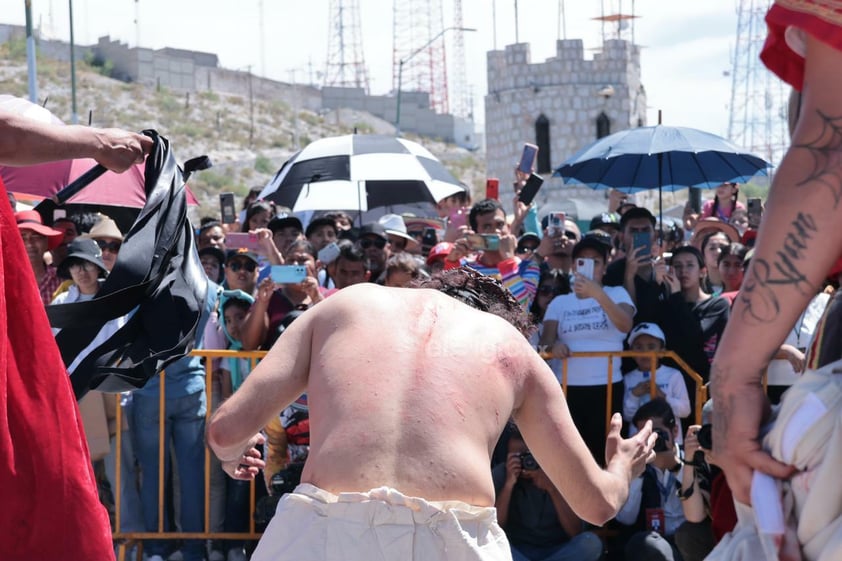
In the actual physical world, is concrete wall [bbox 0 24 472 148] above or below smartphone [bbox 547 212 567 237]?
above

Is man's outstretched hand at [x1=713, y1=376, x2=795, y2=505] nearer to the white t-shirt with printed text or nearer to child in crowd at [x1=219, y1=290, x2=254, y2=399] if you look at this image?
the white t-shirt with printed text

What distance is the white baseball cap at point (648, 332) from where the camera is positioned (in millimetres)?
7105

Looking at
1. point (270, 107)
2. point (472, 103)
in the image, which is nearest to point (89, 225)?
point (270, 107)

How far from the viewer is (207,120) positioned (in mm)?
56031

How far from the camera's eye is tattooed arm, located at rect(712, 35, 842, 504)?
213 centimetres

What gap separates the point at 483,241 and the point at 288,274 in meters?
1.21

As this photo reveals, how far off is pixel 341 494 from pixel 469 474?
1.10 feet

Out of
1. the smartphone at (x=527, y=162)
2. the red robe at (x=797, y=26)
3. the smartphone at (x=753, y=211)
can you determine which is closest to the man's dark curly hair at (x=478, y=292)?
the red robe at (x=797, y=26)

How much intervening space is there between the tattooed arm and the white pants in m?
1.02

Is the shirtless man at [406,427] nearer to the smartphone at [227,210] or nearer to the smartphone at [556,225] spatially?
the smartphone at [556,225]

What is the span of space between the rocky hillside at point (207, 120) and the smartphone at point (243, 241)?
35267 millimetres

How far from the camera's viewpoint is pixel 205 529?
695 cm

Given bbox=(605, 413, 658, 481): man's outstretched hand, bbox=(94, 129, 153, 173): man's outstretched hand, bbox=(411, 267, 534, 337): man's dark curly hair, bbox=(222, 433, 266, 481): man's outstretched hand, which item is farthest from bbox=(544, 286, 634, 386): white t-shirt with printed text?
bbox=(94, 129, 153, 173): man's outstretched hand

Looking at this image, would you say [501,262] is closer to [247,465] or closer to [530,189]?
[530,189]
